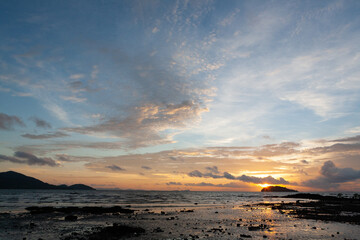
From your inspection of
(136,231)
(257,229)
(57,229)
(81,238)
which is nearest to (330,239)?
(257,229)

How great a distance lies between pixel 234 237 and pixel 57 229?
25.8m

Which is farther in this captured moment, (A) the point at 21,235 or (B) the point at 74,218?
(B) the point at 74,218

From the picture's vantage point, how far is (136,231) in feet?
97.1

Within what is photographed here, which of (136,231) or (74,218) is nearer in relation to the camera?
(136,231)

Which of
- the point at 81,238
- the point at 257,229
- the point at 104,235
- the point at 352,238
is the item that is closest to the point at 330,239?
the point at 352,238

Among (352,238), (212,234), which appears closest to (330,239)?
(352,238)

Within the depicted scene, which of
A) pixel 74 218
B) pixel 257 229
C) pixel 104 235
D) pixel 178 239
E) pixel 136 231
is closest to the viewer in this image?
pixel 178 239

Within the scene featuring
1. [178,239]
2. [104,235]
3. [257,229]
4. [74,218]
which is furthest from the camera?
[74,218]

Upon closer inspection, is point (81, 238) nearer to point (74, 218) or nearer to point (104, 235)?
point (104, 235)

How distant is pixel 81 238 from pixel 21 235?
9.36 meters

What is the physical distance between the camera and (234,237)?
26.1 meters

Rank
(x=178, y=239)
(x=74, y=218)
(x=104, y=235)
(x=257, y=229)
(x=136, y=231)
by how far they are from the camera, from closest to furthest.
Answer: (x=178, y=239)
(x=104, y=235)
(x=136, y=231)
(x=257, y=229)
(x=74, y=218)

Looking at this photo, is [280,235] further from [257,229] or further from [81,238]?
[81,238]

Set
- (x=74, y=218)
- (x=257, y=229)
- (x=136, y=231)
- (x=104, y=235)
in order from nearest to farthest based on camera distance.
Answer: (x=104, y=235) → (x=136, y=231) → (x=257, y=229) → (x=74, y=218)
